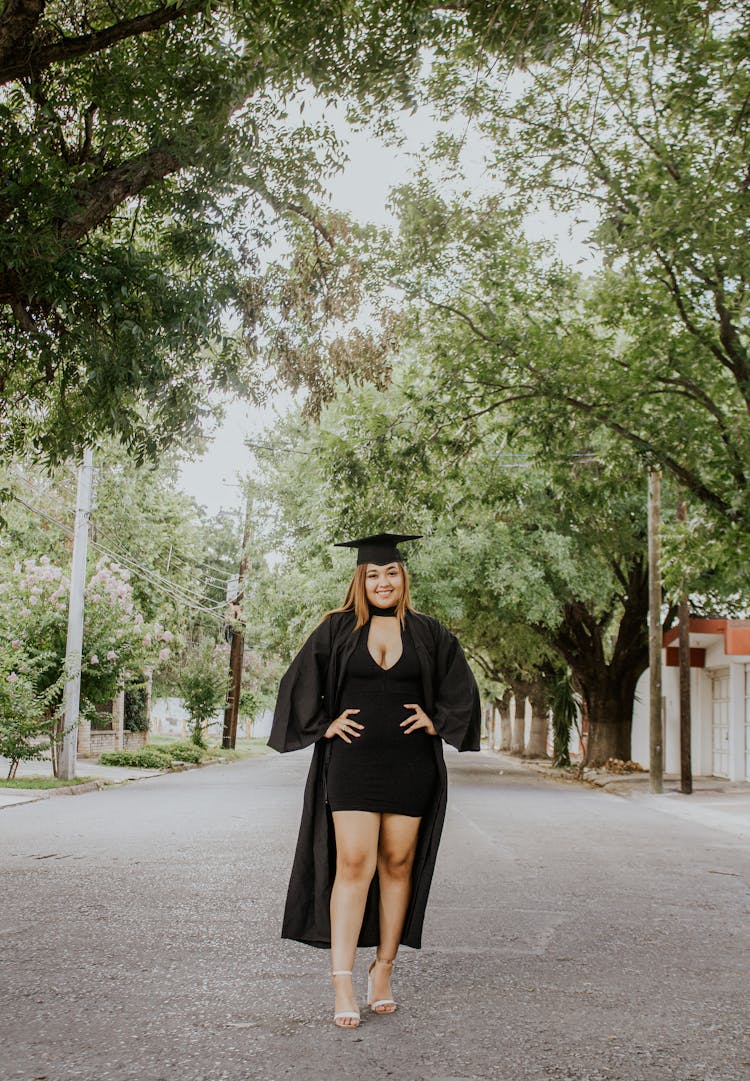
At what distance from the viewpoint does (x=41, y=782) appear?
20.8 m

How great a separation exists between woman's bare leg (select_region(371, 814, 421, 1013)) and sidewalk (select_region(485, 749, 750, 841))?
1086 cm

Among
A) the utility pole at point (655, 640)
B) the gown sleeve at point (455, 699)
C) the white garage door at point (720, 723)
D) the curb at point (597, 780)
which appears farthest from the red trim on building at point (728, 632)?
the gown sleeve at point (455, 699)

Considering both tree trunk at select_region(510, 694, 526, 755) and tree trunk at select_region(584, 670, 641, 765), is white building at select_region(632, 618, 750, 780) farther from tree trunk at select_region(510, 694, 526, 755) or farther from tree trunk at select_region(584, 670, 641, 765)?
tree trunk at select_region(510, 694, 526, 755)

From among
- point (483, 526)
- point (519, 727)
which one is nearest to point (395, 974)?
point (483, 526)

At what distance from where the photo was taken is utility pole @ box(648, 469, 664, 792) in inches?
888

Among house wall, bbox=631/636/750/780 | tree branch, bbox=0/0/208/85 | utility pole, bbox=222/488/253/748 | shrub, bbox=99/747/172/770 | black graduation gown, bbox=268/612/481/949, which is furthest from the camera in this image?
utility pole, bbox=222/488/253/748

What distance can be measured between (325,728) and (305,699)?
16 cm

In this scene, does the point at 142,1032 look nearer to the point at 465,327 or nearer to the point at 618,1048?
the point at 618,1048


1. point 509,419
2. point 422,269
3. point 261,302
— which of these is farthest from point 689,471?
point 261,302

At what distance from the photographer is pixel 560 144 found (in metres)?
14.5

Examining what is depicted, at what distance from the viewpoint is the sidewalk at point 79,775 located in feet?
61.2

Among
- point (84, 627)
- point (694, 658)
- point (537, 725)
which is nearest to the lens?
point (84, 627)

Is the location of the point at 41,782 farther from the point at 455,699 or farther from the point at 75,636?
the point at 455,699

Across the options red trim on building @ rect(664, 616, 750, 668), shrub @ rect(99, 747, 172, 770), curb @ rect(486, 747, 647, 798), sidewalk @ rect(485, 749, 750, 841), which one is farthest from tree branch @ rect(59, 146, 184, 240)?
shrub @ rect(99, 747, 172, 770)
